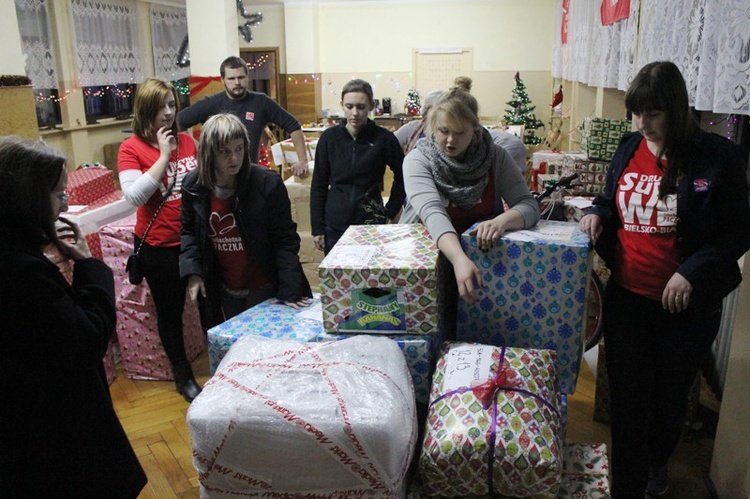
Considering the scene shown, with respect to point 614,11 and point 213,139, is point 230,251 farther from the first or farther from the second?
point 614,11

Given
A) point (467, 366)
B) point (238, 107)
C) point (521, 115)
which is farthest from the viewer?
point (521, 115)

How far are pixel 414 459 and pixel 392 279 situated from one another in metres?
0.40

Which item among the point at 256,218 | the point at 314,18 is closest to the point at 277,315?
the point at 256,218

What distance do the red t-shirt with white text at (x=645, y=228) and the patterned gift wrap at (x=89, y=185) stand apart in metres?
2.61

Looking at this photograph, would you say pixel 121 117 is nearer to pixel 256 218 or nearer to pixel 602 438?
pixel 256 218

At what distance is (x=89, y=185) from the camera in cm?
331

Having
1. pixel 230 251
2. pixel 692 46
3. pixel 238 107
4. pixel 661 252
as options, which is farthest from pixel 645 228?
pixel 238 107

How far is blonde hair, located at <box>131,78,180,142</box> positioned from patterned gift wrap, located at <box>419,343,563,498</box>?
1.64m

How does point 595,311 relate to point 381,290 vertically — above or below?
below

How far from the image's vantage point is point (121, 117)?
7.72m

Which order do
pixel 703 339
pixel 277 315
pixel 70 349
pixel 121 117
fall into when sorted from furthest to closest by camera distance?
pixel 121 117 < pixel 277 315 < pixel 703 339 < pixel 70 349

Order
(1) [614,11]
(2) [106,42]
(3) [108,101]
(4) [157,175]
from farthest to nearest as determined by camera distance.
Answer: (3) [108,101]
(2) [106,42]
(1) [614,11]
(4) [157,175]

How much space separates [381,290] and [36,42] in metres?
5.83

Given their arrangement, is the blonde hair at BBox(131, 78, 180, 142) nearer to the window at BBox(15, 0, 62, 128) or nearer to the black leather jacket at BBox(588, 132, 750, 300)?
the black leather jacket at BBox(588, 132, 750, 300)
